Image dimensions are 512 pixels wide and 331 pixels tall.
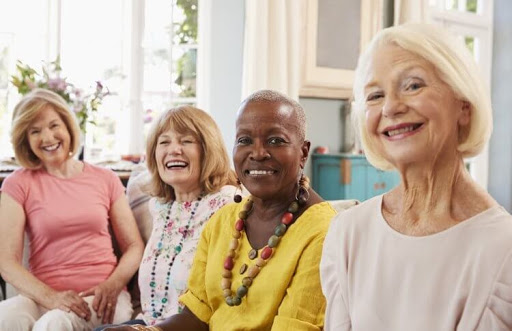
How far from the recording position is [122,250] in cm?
249

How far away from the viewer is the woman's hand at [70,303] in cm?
216

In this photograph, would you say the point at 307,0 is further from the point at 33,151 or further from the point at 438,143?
the point at 438,143

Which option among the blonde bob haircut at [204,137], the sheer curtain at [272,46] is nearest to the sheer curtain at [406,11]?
the sheer curtain at [272,46]

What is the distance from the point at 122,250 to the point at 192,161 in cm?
62

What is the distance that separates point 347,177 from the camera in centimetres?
477

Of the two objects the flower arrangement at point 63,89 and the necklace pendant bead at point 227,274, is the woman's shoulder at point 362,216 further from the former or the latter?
the flower arrangement at point 63,89

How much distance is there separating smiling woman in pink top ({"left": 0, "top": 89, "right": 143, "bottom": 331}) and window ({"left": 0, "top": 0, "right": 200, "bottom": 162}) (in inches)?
61.9

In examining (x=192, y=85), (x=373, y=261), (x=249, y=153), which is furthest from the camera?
(x=192, y=85)

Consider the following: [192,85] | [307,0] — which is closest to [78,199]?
[192,85]

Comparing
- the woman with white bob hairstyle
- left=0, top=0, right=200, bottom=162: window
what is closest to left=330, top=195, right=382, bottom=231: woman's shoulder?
the woman with white bob hairstyle

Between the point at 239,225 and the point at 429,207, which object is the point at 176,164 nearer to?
the point at 239,225

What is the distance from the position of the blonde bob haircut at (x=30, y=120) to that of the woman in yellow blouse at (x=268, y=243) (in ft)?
3.63

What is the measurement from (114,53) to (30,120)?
2.06 meters

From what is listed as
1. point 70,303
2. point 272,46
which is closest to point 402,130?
point 70,303
